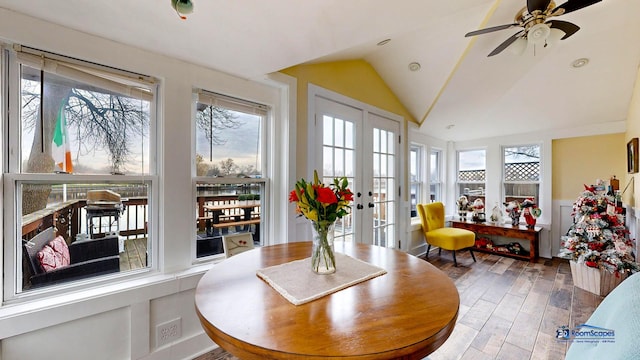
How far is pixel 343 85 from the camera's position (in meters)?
2.80

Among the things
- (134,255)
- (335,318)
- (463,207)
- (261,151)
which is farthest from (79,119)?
(463,207)

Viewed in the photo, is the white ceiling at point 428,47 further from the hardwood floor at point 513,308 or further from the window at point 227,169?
the hardwood floor at point 513,308

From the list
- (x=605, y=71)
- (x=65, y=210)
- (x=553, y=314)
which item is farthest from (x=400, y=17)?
(x=605, y=71)

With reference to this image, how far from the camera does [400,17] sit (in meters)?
1.44

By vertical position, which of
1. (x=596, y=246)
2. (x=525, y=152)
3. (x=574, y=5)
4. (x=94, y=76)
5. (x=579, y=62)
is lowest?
(x=596, y=246)

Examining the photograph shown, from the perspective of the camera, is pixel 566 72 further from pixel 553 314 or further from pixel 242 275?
pixel 242 275

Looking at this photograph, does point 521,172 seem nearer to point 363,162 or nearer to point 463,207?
point 463,207

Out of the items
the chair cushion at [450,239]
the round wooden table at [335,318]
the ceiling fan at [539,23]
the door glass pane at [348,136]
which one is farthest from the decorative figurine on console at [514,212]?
the round wooden table at [335,318]

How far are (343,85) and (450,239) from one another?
2.53 m

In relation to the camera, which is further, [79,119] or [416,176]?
[416,176]

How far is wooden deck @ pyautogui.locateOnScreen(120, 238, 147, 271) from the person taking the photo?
1.66m

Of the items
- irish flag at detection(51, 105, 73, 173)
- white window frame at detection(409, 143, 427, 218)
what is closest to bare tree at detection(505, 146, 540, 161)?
white window frame at detection(409, 143, 427, 218)

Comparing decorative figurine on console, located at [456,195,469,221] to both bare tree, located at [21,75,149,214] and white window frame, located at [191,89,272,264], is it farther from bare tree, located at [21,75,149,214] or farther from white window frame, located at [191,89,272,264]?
bare tree, located at [21,75,149,214]

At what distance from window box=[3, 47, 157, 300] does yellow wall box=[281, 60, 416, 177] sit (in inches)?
45.0
